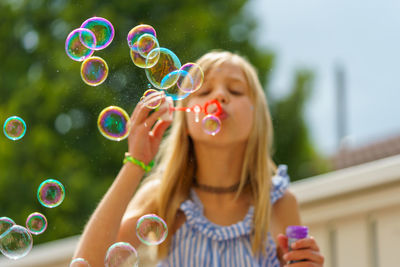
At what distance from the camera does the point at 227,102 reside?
5.39 feet

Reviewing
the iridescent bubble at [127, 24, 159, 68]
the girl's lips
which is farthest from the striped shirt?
the iridescent bubble at [127, 24, 159, 68]

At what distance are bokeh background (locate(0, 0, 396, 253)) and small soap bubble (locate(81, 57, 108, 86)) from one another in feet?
12.2

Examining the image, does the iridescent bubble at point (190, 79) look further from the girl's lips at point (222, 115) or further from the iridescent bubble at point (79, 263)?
the iridescent bubble at point (79, 263)

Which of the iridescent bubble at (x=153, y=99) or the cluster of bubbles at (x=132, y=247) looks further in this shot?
the iridescent bubble at (x=153, y=99)

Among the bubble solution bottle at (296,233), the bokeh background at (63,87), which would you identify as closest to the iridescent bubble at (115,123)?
the bubble solution bottle at (296,233)

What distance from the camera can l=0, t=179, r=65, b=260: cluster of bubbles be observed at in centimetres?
166

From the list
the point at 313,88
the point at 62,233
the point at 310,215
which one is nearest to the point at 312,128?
the point at 313,88

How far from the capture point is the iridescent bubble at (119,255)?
1.48 metres

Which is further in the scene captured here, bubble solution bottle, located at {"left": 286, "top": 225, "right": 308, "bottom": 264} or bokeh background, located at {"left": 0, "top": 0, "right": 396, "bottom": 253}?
bokeh background, located at {"left": 0, "top": 0, "right": 396, "bottom": 253}

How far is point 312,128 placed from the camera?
968cm

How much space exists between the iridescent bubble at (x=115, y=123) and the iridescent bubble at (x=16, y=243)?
14.1 inches

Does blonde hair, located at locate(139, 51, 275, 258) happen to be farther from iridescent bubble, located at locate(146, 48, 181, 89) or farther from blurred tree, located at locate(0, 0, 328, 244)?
blurred tree, located at locate(0, 0, 328, 244)

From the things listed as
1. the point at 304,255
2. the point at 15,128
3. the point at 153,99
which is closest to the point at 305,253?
the point at 304,255

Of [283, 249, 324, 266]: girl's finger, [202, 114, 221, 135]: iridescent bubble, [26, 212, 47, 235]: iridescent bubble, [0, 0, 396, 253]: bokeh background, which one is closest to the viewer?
[283, 249, 324, 266]: girl's finger
